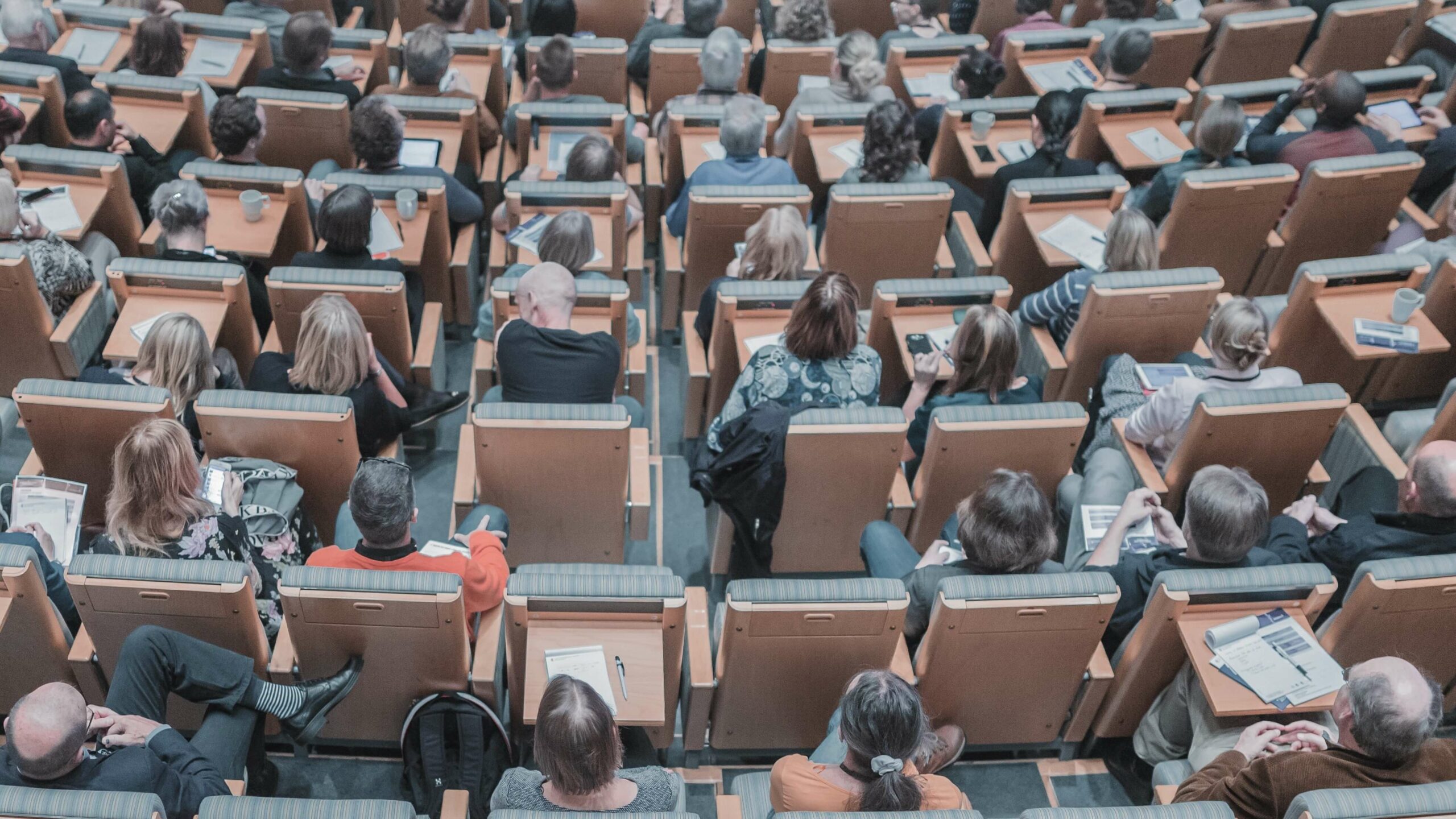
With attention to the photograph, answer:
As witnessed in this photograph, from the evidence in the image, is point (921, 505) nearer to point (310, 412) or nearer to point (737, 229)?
point (737, 229)

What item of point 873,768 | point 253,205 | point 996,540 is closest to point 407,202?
point 253,205

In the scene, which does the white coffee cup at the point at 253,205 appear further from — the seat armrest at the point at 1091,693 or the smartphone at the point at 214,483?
the seat armrest at the point at 1091,693

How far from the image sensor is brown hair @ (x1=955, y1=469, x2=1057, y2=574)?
3330 mm

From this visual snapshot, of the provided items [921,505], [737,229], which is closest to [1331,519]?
[921,505]

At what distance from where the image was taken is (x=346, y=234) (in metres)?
4.55

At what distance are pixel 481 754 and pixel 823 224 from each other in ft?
10.8

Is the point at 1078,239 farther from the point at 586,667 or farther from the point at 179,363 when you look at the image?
the point at 179,363

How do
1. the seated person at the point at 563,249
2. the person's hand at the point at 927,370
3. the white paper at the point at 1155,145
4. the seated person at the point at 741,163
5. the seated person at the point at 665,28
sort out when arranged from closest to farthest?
the person's hand at the point at 927,370
the seated person at the point at 563,249
the seated person at the point at 741,163
the white paper at the point at 1155,145
the seated person at the point at 665,28

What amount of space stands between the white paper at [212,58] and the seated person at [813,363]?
362cm

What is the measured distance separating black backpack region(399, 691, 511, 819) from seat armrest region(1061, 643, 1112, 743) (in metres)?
1.65

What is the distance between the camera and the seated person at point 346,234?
14.8 ft

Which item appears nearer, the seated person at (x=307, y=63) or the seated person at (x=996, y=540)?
the seated person at (x=996, y=540)

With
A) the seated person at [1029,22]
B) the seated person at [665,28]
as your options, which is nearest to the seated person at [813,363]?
the seated person at [665,28]

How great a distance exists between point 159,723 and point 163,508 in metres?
0.59
